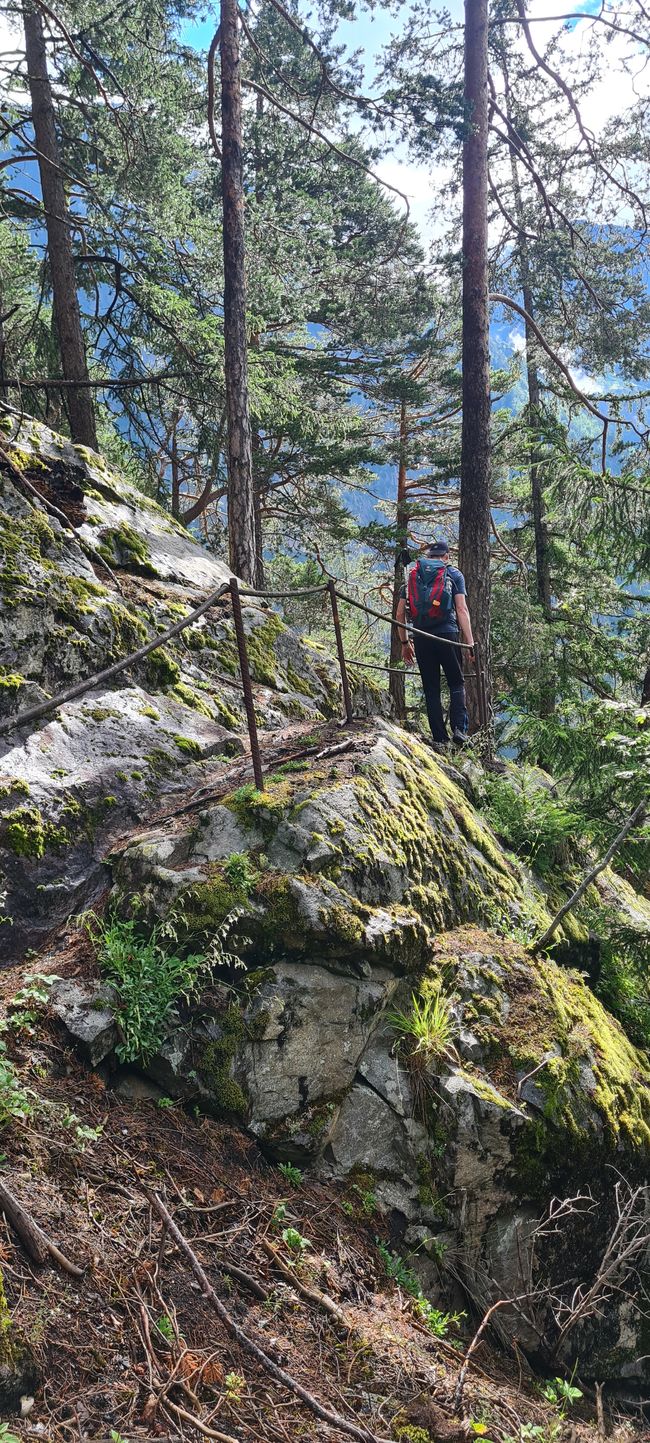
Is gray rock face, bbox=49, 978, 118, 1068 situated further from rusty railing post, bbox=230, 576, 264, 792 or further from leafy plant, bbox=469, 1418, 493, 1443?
leafy plant, bbox=469, 1418, 493, 1443

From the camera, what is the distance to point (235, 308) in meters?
9.38

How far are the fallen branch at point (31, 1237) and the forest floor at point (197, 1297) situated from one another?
0.03m

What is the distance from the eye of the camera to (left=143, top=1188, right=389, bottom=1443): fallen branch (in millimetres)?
2797

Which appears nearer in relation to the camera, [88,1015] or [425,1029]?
[88,1015]

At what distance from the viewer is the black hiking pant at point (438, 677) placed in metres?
7.00

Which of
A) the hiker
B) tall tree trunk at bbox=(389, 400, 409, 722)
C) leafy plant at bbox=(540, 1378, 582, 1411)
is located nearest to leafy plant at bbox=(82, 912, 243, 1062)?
leafy plant at bbox=(540, 1378, 582, 1411)

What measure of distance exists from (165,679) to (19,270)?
10.9m

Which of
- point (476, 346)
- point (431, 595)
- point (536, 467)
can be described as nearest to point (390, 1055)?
point (431, 595)

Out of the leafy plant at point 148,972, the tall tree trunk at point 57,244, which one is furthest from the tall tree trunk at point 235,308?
the leafy plant at point 148,972

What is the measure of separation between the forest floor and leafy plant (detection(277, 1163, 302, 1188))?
4 cm

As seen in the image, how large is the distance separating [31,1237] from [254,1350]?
2.87ft

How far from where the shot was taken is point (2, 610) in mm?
5293

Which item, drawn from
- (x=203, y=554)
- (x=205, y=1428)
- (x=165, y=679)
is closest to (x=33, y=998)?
(x=205, y=1428)

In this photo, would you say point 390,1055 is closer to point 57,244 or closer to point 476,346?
point 476,346
